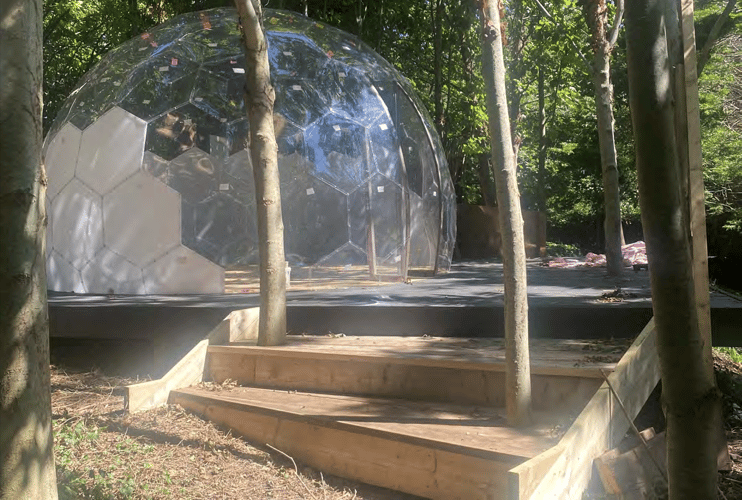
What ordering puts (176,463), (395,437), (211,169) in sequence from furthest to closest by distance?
(211,169) → (176,463) → (395,437)

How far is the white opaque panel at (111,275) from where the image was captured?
7840 mm

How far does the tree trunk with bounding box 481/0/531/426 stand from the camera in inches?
128

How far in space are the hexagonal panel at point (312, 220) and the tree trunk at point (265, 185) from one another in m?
3.14

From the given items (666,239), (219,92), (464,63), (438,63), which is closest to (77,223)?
(219,92)

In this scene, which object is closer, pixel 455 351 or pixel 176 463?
pixel 176 463

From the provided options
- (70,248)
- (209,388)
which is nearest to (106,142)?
(70,248)

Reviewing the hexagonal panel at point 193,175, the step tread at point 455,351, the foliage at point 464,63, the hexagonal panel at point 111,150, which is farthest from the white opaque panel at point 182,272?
the foliage at point 464,63

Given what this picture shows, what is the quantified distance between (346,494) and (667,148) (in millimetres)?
2475

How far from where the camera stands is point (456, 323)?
515 centimetres

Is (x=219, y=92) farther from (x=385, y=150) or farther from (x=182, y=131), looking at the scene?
(x=385, y=150)

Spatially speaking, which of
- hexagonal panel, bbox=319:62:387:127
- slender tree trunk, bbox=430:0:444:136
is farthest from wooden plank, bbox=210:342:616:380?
slender tree trunk, bbox=430:0:444:136

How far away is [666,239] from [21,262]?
2.05 metres

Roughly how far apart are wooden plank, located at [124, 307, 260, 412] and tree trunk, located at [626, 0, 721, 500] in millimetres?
3554

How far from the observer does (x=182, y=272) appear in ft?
25.6
